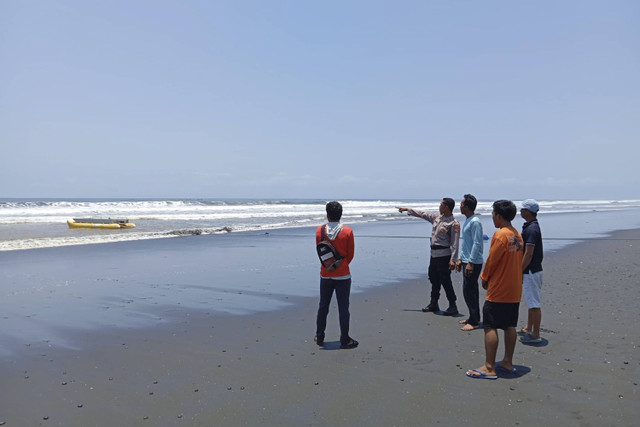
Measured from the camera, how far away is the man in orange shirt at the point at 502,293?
16.5 ft

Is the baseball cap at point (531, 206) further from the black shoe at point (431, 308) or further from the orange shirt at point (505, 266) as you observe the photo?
the black shoe at point (431, 308)

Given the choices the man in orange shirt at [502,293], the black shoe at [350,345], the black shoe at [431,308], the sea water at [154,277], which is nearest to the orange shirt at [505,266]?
the man in orange shirt at [502,293]

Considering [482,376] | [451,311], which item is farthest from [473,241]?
[482,376]

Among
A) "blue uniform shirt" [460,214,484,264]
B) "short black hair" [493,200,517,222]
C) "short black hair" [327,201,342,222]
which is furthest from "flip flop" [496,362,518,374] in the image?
"short black hair" [327,201,342,222]

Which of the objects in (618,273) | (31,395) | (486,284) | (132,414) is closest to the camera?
(132,414)

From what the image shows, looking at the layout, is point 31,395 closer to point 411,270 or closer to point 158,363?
point 158,363

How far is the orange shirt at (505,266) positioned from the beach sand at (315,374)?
2.70 ft

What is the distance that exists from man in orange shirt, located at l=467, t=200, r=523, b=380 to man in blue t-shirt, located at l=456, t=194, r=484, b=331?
64.9 inches

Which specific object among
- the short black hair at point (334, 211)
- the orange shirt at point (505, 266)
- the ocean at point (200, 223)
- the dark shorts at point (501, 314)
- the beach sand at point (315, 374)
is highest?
the short black hair at point (334, 211)

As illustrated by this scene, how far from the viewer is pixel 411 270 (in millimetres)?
12461

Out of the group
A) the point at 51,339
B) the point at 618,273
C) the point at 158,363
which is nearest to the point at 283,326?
the point at 158,363

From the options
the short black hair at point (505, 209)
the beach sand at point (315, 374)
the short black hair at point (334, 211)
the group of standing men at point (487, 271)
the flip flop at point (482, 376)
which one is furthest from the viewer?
the short black hair at point (334, 211)

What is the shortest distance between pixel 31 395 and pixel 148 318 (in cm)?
293

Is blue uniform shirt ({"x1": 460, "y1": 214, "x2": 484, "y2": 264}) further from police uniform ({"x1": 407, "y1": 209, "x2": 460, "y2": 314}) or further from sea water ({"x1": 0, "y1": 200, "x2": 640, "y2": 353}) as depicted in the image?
sea water ({"x1": 0, "y1": 200, "x2": 640, "y2": 353})
